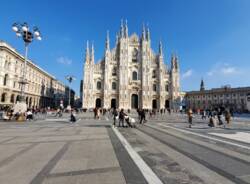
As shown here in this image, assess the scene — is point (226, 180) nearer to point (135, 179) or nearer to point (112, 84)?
point (135, 179)

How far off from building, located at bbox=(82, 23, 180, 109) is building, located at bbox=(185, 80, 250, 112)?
2294cm

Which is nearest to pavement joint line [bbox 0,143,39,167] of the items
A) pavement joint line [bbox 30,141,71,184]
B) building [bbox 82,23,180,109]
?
pavement joint line [bbox 30,141,71,184]

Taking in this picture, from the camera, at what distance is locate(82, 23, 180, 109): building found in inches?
2127

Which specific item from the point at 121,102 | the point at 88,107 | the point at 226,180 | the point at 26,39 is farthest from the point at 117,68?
the point at 226,180

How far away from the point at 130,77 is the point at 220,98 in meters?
44.9

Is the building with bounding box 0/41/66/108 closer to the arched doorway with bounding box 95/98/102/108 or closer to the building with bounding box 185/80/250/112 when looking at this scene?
the arched doorway with bounding box 95/98/102/108

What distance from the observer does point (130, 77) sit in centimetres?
5691

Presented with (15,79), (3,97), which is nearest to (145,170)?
(3,97)

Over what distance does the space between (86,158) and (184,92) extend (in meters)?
90.6

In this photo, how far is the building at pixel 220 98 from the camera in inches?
2813

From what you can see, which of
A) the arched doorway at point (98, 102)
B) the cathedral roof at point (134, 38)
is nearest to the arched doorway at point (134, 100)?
the arched doorway at point (98, 102)

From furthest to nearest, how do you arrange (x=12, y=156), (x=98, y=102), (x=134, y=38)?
(x=134, y=38), (x=98, y=102), (x=12, y=156)

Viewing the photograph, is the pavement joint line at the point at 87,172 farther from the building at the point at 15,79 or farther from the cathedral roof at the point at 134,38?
the cathedral roof at the point at 134,38

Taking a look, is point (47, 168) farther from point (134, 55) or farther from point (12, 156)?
point (134, 55)
